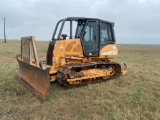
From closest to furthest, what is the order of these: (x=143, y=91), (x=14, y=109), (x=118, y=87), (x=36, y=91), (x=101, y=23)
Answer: (x=14, y=109), (x=36, y=91), (x=143, y=91), (x=118, y=87), (x=101, y=23)

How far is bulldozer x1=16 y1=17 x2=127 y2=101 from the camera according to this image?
710 cm

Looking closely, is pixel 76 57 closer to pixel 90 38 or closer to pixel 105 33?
pixel 90 38

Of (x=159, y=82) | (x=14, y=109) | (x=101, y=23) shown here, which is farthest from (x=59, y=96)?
(x=159, y=82)

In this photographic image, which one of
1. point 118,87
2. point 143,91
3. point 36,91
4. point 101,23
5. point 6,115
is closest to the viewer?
point 6,115

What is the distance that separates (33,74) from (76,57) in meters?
1.76

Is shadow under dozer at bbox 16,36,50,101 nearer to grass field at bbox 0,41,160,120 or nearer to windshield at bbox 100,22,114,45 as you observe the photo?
grass field at bbox 0,41,160,120

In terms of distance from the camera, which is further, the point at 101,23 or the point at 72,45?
the point at 101,23

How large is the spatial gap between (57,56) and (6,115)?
3.07 metres

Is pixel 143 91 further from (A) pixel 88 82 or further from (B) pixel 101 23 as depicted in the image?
(B) pixel 101 23

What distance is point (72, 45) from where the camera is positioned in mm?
7656

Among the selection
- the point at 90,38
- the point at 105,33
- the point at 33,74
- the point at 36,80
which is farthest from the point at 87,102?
the point at 105,33

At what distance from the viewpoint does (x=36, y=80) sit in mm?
6809

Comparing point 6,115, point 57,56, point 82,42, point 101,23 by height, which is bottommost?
point 6,115

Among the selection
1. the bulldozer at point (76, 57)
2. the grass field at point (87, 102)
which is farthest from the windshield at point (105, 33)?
the grass field at point (87, 102)
